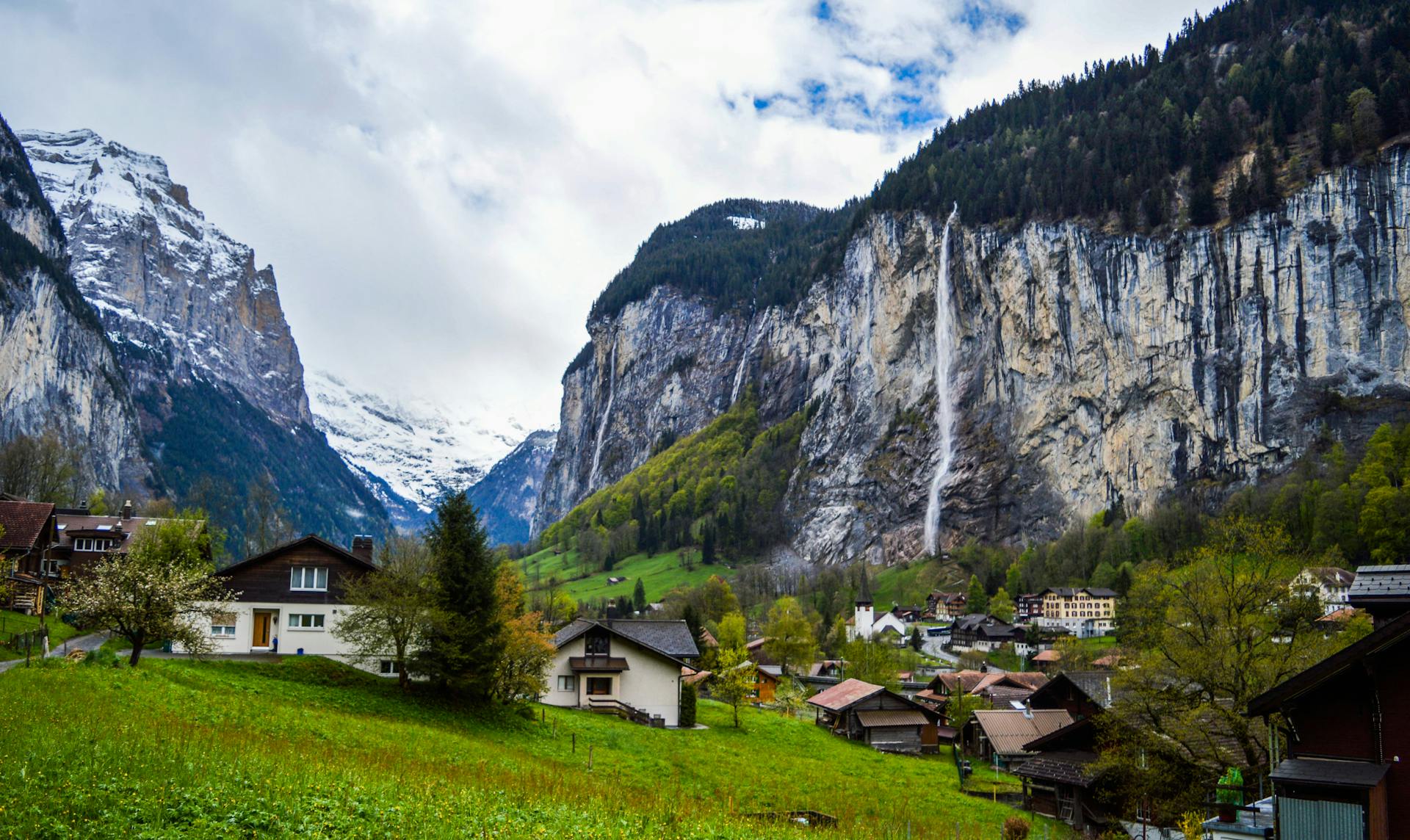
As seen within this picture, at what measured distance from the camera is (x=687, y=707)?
155ft

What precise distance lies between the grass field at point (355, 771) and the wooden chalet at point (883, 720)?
1349 cm

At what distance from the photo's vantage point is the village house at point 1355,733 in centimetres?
1198

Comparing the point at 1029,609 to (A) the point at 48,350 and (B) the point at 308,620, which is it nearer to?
(B) the point at 308,620

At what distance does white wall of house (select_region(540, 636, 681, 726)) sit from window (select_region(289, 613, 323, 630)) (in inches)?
515

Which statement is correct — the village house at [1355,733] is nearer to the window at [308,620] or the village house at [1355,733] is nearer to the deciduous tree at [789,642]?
the window at [308,620]

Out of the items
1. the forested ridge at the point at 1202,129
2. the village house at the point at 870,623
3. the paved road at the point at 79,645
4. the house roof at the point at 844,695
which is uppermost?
the forested ridge at the point at 1202,129

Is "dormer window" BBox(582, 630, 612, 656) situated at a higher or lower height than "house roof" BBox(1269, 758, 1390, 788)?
lower

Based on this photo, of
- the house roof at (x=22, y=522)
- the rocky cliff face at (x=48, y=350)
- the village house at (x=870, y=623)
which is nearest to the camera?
the house roof at (x=22, y=522)

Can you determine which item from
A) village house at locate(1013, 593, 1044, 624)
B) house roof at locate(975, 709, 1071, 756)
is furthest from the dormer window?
village house at locate(1013, 593, 1044, 624)

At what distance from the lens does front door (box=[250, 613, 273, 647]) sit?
38031 mm

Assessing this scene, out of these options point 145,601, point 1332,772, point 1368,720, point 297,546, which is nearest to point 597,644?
point 297,546

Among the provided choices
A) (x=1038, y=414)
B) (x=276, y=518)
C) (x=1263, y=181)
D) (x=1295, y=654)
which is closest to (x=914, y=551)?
(x=1038, y=414)

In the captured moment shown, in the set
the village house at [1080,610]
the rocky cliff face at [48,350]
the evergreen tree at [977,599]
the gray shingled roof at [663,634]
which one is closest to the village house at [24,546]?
the gray shingled roof at [663,634]

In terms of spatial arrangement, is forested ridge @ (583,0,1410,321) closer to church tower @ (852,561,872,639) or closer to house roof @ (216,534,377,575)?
church tower @ (852,561,872,639)
